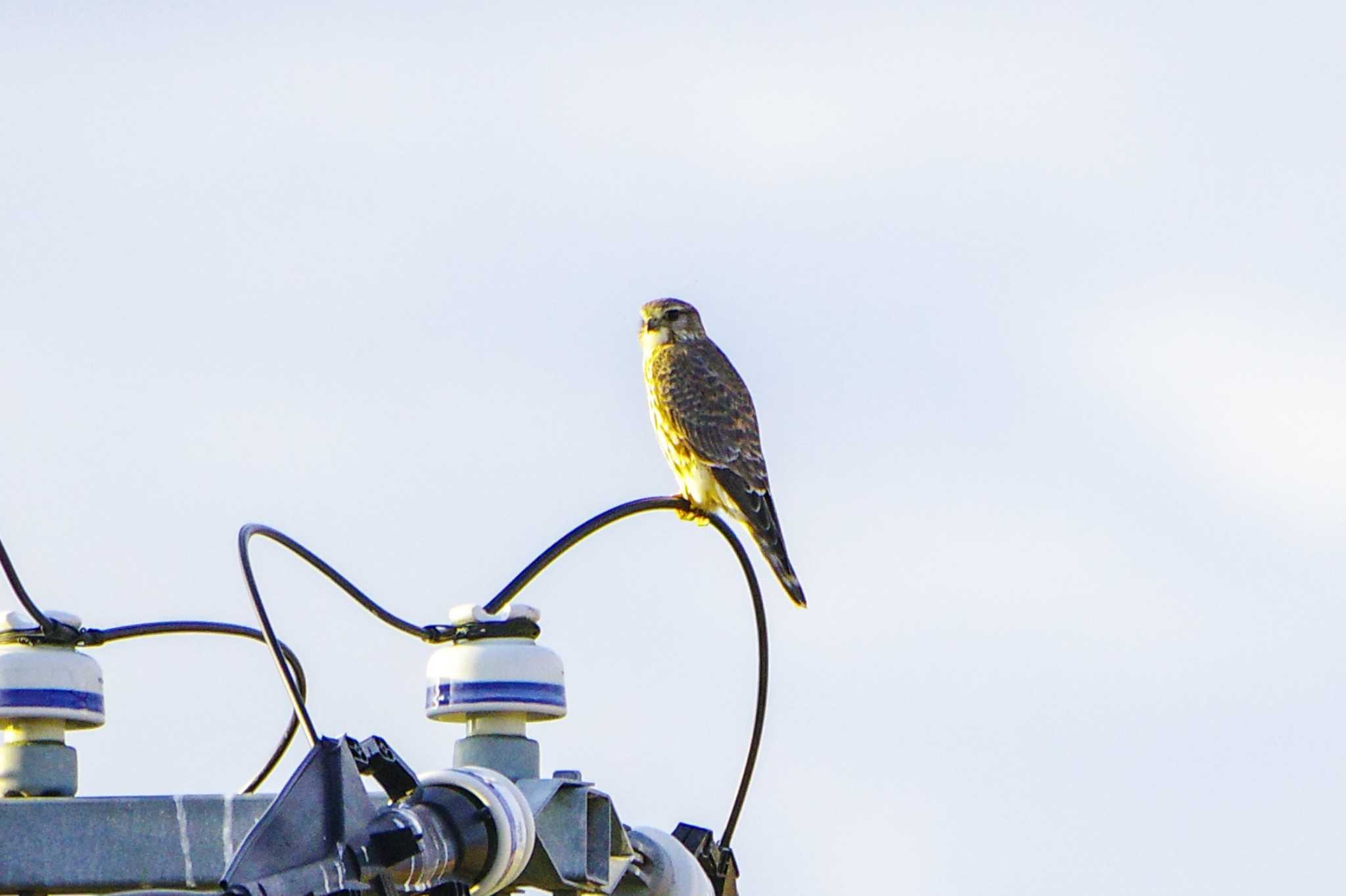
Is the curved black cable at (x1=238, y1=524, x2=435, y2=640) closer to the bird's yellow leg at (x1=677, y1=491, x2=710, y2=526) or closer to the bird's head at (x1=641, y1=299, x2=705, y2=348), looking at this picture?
the bird's yellow leg at (x1=677, y1=491, x2=710, y2=526)

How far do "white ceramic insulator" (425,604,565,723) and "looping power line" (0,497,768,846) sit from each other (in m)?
0.06

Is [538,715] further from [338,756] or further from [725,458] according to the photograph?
[725,458]

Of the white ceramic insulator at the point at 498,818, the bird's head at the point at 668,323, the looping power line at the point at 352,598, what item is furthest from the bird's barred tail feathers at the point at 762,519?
the white ceramic insulator at the point at 498,818

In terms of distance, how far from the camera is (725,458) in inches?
341

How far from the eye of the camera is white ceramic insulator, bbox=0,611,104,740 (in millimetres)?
4016

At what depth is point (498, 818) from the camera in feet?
10.3

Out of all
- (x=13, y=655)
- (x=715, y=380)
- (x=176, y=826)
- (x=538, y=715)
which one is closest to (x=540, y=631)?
(x=538, y=715)

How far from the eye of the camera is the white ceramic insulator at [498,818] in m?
3.12

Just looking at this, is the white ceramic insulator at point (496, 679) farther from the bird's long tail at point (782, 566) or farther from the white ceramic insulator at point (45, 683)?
the bird's long tail at point (782, 566)

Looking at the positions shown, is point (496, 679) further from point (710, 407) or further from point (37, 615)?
point (710, 407)

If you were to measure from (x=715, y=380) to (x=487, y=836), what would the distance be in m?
6.38

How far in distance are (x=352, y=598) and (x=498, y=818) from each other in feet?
2.66

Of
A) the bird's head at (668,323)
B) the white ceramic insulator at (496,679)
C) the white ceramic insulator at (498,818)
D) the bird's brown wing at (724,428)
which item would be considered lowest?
the white ceramic insulator at (498,818)

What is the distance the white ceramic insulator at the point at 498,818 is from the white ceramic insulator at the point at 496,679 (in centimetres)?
53
